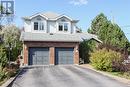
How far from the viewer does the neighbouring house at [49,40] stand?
136ft

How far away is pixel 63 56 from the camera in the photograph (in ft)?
140

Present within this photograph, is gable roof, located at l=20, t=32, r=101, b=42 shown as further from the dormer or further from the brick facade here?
the dormer

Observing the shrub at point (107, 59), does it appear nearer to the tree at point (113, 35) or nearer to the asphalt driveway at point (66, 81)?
the asphalt driveway at point (66, 81)

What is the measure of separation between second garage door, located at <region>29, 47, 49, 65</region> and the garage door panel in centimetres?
156

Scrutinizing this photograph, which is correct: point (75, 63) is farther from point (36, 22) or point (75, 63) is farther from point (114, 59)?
point (114, 59)

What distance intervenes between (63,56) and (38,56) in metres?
3.49

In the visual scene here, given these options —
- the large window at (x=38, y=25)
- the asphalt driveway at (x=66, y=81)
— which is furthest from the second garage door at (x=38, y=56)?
the asphalt driveway at (x=66, y=81)

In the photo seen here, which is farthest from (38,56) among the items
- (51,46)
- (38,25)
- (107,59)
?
(107,59)

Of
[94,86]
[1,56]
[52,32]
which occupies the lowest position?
[94,86]

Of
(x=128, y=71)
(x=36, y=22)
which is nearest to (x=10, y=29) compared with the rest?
(x=36, y=22)

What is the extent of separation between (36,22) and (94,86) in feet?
89.1

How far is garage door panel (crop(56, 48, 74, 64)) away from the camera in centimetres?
4250

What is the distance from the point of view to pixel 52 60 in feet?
137

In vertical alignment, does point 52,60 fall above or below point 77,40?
below
